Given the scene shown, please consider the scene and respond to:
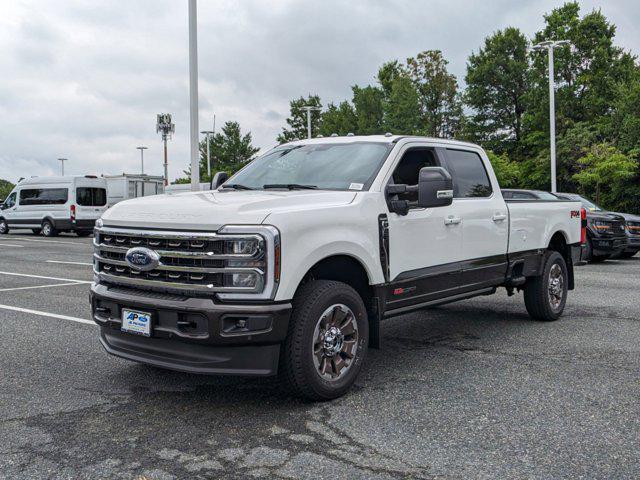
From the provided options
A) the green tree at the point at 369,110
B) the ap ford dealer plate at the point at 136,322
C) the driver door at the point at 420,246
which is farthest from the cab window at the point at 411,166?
the green tree at the point at 369,110

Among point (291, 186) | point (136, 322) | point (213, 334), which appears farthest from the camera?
point (291, 186)

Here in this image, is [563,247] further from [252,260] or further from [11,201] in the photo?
[11,201]

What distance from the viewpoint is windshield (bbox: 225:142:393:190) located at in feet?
17.3

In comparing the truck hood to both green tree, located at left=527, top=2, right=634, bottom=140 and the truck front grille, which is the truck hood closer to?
the truck front grille

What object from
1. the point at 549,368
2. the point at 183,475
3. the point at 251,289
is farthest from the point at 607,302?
the point at 183,475

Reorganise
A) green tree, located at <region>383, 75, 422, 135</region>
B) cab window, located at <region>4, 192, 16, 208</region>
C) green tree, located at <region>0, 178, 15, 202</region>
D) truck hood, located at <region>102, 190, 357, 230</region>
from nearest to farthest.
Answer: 1. truck hood, located at <region>102, 190, 357, 230</region>
2. cab window, located at <region>4, 192, 16, 208</region>
3. green tree, located at <region>383, 75, 422, 135</region>
4. green tree, located at <region>0, 178, 15, 202</region>

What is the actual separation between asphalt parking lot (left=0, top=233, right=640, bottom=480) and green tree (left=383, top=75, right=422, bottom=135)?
4115 cm

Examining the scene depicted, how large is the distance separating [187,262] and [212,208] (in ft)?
1.26

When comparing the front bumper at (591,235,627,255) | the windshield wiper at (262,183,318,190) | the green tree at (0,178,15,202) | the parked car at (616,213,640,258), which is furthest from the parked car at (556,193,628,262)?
the green tree at (0,178,15,202)

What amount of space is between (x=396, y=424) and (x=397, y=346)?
2.20 m

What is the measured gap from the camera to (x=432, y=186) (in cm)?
501

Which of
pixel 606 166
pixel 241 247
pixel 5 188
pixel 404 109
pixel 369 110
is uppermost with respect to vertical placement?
pixel 369 110

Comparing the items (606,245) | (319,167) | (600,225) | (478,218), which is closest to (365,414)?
(319,167)

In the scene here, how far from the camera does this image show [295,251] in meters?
4.21
